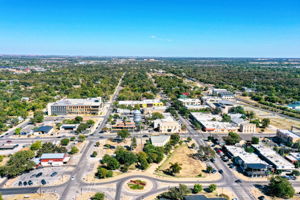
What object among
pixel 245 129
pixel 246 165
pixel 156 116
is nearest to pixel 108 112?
pixel 156 116

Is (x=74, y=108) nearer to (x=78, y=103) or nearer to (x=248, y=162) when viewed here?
(x=78, y=103)

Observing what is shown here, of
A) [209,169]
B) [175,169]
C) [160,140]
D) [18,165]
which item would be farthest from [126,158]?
[18,165]

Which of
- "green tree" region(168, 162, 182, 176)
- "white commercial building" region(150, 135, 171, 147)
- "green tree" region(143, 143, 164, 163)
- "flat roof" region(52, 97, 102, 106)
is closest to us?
"green tree" region(168, 162, 182, 176)

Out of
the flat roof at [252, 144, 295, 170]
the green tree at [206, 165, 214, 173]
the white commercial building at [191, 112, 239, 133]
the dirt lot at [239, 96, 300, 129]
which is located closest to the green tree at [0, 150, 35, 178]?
the green tree at [206, 165, 214, 173]

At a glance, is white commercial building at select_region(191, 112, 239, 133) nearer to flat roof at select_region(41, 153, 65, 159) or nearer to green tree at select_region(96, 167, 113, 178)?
green tree at select_region(96, 167, 113, 178)

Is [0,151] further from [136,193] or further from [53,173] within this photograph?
[136,193]
